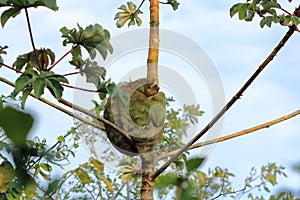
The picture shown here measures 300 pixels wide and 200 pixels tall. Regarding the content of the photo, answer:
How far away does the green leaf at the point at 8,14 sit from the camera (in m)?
1.14

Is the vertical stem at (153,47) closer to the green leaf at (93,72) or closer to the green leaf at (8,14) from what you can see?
the green leaf at (93,72)

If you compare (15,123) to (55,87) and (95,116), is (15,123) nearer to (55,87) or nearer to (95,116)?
(55,87)

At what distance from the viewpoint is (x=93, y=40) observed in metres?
1.24

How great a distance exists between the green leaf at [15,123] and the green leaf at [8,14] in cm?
101

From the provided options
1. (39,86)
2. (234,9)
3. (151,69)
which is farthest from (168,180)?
(151,69)

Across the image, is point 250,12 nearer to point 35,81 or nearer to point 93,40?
point 93,40

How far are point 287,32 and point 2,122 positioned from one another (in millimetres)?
1005

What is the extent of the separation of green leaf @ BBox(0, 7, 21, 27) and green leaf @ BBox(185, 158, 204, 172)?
101 cm

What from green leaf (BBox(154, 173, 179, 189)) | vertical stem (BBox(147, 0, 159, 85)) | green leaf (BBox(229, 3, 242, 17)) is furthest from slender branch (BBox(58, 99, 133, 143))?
green leaf (BBox(154, 173, 179, 189))

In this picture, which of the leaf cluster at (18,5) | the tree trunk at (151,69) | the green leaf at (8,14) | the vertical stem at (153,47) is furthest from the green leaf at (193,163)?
the vertical stem at (153,47)

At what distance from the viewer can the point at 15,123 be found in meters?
0.16

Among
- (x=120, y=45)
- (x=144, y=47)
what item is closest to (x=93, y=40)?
(x=120, y=45)

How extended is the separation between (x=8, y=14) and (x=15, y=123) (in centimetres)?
104

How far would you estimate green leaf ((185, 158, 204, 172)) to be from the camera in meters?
0.19
